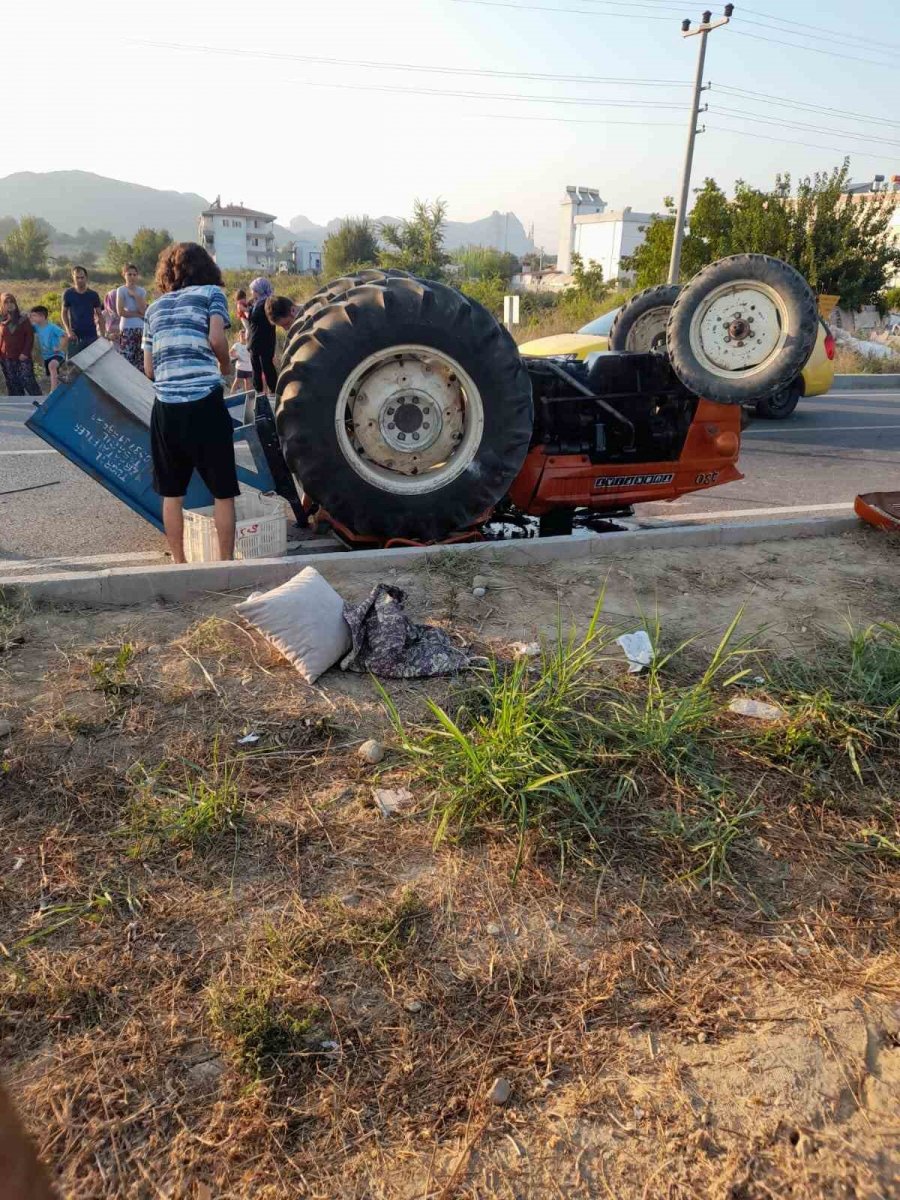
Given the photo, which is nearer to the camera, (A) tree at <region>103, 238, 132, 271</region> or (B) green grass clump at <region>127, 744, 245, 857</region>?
(B) green grass clump at <region>127, 744, 245, 857</region>

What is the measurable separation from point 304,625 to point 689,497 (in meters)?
4.82

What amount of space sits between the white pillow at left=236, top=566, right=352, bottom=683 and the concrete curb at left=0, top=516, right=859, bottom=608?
62 cm

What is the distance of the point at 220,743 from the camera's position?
2883 millimetres

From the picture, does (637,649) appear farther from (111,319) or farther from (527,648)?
(111,319)

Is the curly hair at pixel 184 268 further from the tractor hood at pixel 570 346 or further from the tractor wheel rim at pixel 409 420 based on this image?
the tractor hood at pixel 570 346

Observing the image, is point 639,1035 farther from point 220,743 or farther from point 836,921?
point 220,743

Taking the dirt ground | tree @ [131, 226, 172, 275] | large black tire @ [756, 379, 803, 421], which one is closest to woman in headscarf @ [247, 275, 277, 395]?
large black tire @ [756, 379, 803, 421]

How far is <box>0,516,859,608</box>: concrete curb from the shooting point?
3850 millimetres

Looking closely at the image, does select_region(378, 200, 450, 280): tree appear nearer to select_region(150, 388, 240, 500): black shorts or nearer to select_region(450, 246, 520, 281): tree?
select_region(450, 246, 520, 281): tree

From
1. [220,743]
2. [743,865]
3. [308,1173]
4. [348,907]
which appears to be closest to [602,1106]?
[308,1173]

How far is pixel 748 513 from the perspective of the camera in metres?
6.63

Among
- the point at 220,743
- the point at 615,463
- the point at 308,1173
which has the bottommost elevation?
the point at 308,1173

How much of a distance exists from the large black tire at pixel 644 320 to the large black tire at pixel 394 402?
2.02m

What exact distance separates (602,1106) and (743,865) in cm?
96
